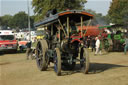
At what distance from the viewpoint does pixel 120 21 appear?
42.8 metres

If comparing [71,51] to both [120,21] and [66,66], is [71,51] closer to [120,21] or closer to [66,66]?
[66,66]

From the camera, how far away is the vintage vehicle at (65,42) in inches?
352

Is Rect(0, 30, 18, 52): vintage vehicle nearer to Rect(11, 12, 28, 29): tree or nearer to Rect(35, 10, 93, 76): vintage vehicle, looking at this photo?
Rect(35, 10, 93, 76): vintage vehicle

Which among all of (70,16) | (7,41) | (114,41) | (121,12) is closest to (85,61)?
(70,16)

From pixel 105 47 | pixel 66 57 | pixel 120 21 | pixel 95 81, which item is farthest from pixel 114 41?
pixel 120 21

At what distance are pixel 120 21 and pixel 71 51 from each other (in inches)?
1397

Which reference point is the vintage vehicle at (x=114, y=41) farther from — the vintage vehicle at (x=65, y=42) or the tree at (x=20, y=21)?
the tree at (x=20, y=21)

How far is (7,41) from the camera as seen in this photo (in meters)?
23.0

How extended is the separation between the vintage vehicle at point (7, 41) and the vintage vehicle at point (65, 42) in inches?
518

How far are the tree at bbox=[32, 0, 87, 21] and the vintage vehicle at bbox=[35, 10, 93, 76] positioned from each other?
2778 centimetres

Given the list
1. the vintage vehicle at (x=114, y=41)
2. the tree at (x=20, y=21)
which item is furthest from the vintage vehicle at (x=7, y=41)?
the tree at (x=20, y=21)

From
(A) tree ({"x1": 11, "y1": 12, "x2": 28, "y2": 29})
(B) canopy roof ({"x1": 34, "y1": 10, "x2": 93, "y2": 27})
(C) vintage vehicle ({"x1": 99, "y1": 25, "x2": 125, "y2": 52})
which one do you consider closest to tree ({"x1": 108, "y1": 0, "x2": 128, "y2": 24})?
(C) vintage vehicle ({"x1": 99, "y1": 25, "x2": 125, "y2": 52})

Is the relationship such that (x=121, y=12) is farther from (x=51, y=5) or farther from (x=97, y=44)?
(x=97, y=44)

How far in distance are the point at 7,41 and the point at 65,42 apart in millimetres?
15106
